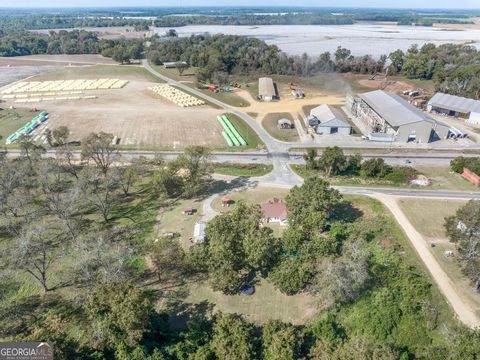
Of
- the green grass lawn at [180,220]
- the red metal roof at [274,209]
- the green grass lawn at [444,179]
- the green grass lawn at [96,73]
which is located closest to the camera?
the green grass lawn at [180,220]

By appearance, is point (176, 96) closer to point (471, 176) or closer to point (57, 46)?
point (471, 176)

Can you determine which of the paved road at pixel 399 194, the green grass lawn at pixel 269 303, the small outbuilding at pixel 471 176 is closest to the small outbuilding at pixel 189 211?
the paved road at pixel 399 194

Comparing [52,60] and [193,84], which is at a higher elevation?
[52,60]

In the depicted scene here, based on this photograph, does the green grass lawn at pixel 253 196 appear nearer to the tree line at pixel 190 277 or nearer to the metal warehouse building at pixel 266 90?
the tree line at pixel 190 277

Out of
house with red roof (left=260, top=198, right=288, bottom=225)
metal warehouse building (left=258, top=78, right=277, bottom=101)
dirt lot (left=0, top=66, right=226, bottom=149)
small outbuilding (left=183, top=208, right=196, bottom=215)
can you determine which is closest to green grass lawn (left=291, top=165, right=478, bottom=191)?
house with red roof (left=260, top=198, right=288, bottom=225)

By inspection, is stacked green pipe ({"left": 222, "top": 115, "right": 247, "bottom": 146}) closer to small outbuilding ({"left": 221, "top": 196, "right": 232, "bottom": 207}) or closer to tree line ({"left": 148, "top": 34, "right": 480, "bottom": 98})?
small outbuilding ({"left": 221, "top": 196, "right": 232, "bottom": 207})


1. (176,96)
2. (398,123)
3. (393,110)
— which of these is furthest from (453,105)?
Result: (176,96)
